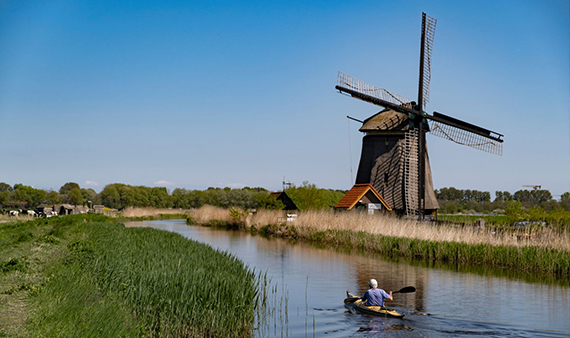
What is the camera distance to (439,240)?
1980 centimetres

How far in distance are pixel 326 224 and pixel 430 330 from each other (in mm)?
17365

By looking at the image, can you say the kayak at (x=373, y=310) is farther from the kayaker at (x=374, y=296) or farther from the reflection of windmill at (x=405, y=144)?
the reflection of windmill at (x=405, y=144)

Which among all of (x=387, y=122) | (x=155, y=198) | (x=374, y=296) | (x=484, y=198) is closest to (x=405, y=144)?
(x=387, y=122)

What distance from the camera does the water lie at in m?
9.16

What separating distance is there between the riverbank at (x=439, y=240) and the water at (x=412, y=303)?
1860mm

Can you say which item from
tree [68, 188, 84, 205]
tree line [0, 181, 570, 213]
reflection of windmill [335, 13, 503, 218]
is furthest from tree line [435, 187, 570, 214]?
tree [68, 188, 84, 205]

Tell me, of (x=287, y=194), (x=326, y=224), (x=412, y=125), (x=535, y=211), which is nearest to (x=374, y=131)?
(x=412, y=125)

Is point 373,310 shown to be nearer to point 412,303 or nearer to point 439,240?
point 412,303

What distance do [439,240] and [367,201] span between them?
9702mm

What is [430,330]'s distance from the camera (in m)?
9.16

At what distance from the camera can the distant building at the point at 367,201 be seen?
95.6ft

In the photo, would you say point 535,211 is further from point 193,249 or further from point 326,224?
point 193,249

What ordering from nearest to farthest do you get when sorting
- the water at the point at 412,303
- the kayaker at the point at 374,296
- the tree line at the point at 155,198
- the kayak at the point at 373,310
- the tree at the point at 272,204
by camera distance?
the water at the point at 412,303 < the kayak at the point at 373,310 < the kayaker at the point at 374,296 < the tree at the point at 272,204 < the tree line at the point at 155,198

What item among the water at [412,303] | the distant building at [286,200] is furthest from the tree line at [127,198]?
the water at [412,303]
